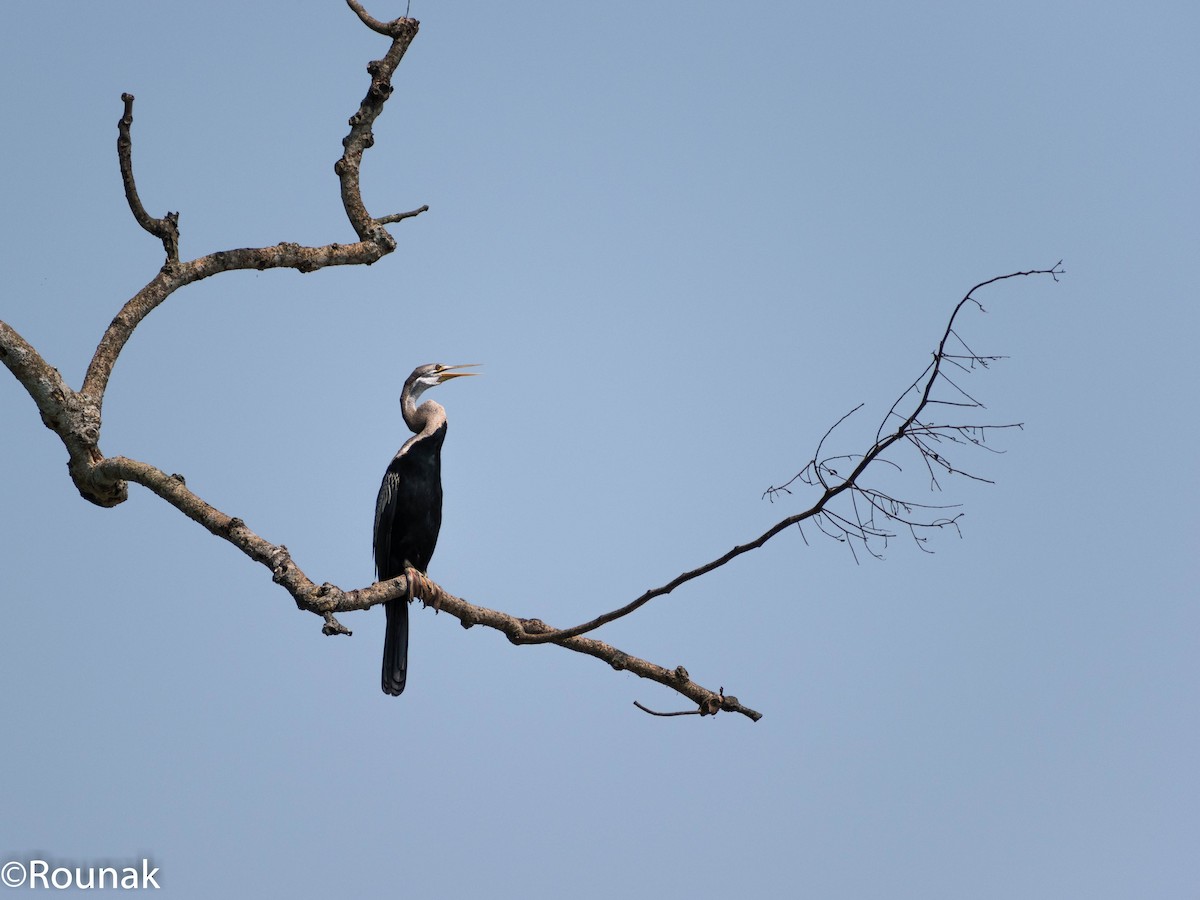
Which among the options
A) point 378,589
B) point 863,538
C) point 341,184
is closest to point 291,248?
point 341,184

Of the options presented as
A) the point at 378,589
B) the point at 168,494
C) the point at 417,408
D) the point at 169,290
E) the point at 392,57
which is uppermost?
the point at 392,57

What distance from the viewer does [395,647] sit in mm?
5816

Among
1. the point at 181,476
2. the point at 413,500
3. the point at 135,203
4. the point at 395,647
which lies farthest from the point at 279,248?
the point at 395,647

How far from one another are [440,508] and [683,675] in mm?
1931

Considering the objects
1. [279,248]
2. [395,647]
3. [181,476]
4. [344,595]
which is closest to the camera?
[344,595]

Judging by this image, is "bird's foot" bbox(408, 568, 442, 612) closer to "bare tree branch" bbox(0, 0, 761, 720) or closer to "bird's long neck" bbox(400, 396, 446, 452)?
"bare tree branch" bbox(0, 0, 761, 720)

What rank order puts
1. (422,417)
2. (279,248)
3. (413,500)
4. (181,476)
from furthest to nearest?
(422,417)
(413,500)
(279,248)
(181,476)

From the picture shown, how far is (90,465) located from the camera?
448 cm

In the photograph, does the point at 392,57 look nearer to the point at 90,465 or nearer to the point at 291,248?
the point at 291,248

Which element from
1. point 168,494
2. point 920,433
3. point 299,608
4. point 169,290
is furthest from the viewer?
point 169,290

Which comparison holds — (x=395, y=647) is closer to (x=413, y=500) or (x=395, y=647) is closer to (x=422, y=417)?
(x=413, y=500)

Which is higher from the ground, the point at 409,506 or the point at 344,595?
the point at 409,506

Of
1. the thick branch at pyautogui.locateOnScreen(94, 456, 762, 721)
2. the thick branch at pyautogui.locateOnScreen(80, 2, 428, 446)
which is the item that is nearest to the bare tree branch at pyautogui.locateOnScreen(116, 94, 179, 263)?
the thick branch at pyautogui.locateOnScreen(80, 2, 428, 446)

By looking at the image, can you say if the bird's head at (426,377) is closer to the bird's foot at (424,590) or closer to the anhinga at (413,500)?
the anhinga at (413,500)
